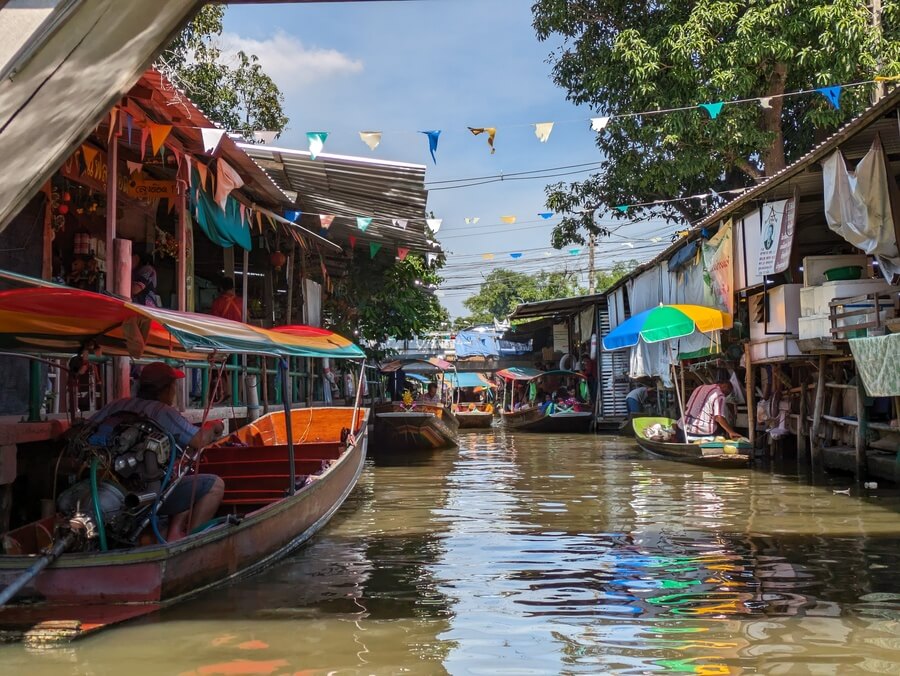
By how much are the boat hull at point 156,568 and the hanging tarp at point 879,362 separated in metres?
6.54

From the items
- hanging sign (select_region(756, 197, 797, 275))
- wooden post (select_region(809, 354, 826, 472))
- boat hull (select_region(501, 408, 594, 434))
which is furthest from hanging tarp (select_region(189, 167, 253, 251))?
boat hull (select_region(501, 408, 594, 434))

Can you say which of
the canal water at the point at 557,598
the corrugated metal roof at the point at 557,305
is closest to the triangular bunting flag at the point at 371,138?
the canal water at the point at 557,598

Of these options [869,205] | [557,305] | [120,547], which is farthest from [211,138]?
[557,305]

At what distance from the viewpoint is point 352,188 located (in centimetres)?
1215

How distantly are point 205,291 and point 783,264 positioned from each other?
32.5 ft

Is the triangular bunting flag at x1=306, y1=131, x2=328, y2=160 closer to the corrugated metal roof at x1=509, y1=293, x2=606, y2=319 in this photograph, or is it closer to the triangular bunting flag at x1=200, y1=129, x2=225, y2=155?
the triangular bunting flag at x1=200, y1=129, x2=225, y2=155

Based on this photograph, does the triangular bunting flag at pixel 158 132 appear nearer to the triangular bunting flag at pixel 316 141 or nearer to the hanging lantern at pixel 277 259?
the triangular bunting flag at pixel 316 141

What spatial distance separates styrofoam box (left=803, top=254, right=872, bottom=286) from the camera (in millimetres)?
11602

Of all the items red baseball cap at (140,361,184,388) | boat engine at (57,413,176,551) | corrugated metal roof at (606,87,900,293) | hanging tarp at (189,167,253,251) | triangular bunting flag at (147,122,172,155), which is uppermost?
corrugated metal roof at (606,87,900,293)

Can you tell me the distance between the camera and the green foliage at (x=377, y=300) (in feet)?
58.4

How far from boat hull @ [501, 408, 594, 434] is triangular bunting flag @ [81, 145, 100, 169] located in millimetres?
18601

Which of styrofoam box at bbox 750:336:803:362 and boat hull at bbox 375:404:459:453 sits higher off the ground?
styrofoam box at bbox 750:336:803:362

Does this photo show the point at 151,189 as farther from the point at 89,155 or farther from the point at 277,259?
the point at 277,259

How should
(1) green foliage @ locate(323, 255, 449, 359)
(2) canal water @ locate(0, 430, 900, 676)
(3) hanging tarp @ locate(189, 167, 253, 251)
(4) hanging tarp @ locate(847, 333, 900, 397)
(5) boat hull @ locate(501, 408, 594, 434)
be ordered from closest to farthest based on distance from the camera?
1. (2) canal water @ locate(0, 430, 900, 676)
2. (4) hanging tarp @ locate(847, 333, 900, 397)
3. (3) hanging tarp @ locate(189, 167, 253, 251)
4. (1) green foliage @ locate(323, 255, 449, 359)
5. (5) boat hull @ locate(501, 408, 594, 434)
